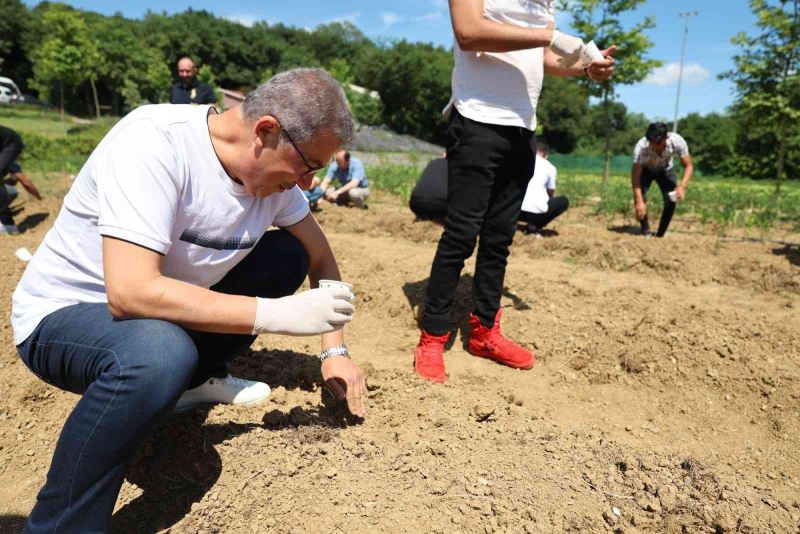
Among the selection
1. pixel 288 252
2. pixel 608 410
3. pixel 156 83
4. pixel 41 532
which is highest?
pixel 156 83

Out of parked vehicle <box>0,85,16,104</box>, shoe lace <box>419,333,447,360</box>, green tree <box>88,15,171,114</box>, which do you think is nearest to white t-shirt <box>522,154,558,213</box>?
shoe lace <box>419,333,447,360</box>

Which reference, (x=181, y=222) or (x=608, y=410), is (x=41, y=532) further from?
(x=608, y=410)

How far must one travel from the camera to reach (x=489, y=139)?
2311 mm

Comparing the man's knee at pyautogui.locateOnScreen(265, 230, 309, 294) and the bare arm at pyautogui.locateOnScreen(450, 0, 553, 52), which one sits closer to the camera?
the man's knee at pyautogui.locateOnScreen(265, 230, 309, 294)

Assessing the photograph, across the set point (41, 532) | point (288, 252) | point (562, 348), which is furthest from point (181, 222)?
point (562, 348)

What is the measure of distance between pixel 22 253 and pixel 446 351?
3339 mm

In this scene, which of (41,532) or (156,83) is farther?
(156,83)

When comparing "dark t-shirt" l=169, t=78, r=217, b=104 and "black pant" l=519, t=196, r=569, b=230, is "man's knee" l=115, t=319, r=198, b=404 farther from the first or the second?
"dark t-shirt" l=169, t=78, r=217, b=104

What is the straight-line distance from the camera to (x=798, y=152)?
25328mm

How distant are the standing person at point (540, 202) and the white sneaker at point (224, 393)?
160 inches

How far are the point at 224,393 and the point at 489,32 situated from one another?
5.47 ft

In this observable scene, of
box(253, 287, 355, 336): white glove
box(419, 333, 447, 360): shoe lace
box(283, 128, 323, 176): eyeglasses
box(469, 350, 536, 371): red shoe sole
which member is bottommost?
box(469, 350, 536, 371): red shoe sole

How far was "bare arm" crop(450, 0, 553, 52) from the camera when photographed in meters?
2.07

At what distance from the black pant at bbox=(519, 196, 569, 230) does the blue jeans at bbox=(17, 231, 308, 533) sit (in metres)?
4.80
